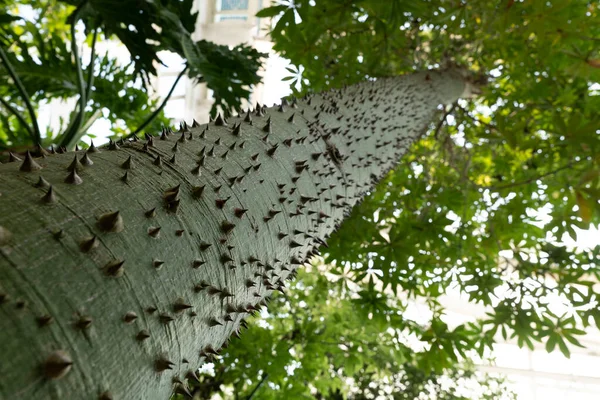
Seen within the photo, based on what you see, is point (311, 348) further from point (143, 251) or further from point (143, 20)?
point (143, 251)

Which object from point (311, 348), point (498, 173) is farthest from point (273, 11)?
point (498, 173)

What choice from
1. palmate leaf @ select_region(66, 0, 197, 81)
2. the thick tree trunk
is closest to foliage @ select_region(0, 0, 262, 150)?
palmate leaf @ select_region(66, 0, 197, 81)

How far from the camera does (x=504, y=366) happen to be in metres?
14.7

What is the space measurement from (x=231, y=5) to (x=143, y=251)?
1323 cm

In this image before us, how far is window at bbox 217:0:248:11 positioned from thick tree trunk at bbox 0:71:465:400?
1210 centimetres

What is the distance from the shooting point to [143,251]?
0.66 meters

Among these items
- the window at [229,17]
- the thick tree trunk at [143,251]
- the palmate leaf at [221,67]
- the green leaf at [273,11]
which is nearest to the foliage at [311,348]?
the thick tree trunk at [143,251]

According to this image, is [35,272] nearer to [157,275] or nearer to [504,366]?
[157,275]

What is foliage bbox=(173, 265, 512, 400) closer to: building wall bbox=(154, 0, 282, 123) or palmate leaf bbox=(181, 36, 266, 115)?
palmate leaf bbox=(181, 36, 266, 115)

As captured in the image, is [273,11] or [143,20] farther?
[143,20]

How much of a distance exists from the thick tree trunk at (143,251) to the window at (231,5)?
12.1 meters

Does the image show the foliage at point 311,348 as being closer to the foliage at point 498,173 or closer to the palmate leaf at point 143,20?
the foliage at point 498,173

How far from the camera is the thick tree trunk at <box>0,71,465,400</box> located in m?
0.50

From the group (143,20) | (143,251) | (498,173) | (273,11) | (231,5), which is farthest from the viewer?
(231,5)
